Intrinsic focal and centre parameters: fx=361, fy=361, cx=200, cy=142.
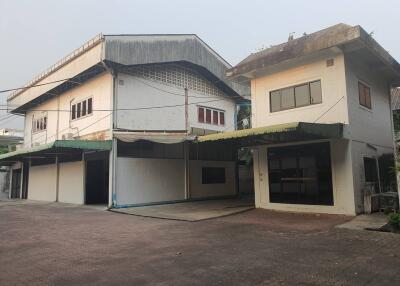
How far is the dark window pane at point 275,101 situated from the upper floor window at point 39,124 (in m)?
15.5

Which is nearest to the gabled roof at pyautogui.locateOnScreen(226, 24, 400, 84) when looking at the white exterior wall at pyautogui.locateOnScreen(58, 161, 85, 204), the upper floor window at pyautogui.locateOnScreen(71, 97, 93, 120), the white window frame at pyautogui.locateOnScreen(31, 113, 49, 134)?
the upper floor window at pyautogui.locateOnScreen(71, 97, 93, 120)

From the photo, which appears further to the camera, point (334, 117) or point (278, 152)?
point (278, 152)

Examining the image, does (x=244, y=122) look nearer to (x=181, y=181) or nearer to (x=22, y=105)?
(x=181, y=181)

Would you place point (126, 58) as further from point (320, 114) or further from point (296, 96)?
point (320, 114)

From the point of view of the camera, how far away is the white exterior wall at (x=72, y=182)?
62.1ft

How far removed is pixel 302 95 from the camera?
13781mm

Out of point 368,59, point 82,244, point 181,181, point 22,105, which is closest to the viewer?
point 82,244

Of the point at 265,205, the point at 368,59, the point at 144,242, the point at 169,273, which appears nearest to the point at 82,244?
the point at 144,242

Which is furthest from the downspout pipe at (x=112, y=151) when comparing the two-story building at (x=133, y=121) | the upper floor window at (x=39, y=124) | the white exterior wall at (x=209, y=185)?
the upper floor window at (x=39, y=124)

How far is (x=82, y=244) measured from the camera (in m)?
8.67

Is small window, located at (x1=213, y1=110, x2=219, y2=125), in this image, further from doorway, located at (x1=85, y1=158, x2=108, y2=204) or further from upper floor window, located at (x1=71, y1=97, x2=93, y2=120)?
upper floor window, located at (x1=71, y1=97, x2=93, y2=120)

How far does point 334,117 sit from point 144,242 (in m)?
8.06

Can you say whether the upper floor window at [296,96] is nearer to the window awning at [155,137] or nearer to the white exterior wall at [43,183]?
the window awning at [155,137]

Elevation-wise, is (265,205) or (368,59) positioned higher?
(368,59)
